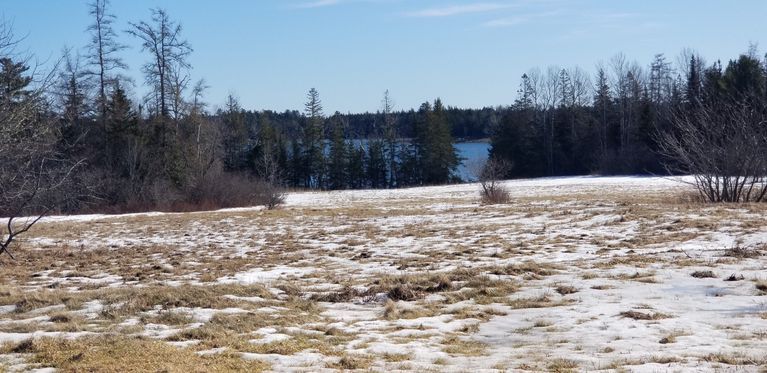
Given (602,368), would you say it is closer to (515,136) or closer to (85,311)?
(85,311)

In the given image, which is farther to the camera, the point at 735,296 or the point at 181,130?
the point at 181,130

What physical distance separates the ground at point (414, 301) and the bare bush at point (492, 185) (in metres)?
11.9

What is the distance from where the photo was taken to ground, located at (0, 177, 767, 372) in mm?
5805

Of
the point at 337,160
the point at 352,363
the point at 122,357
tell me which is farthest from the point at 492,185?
the point at 337,160

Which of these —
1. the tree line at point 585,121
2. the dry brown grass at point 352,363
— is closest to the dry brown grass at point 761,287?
the dry brown grass at point 352,363

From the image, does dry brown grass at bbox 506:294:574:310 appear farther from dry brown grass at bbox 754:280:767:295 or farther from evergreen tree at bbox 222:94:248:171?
evergreen tree at bbox 222:94:248:171

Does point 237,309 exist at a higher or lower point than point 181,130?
lower

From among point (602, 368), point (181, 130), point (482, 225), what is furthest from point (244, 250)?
point (181, 130)

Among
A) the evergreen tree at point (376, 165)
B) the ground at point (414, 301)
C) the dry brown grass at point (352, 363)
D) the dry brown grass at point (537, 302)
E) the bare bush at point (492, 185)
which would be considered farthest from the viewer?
the evergreen tree at point (376, 165)

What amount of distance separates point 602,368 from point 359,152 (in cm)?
6942

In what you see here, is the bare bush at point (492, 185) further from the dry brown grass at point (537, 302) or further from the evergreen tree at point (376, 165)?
the evergreen tree at point (376, 165)

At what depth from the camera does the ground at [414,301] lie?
5.80m

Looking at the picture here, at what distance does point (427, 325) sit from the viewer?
7.29 metres

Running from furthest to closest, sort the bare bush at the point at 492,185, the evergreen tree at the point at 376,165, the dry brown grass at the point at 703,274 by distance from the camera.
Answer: the evergreen tree at the point at 376,165
the bare bush at the point at 492,185
the dry brown grass at the point at 703,274
